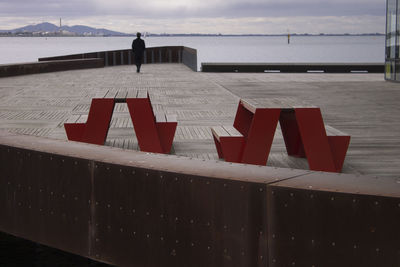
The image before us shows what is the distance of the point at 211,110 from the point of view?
13766 mm

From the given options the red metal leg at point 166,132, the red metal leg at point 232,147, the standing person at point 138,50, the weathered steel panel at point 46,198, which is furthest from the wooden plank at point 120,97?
the standing person at point 138,50

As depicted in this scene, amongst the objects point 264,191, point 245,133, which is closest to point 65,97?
point 245,133

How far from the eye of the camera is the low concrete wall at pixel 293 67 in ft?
103

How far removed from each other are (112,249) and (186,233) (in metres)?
0.83

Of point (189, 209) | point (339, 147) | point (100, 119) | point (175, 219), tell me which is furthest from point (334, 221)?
point (100, 119)

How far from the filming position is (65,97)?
17297mm

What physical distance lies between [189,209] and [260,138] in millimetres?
2761

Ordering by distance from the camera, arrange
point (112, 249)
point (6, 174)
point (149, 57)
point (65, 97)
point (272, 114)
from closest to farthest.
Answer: point (112, 249) → point (6, 174) → point (272, 114) → point (65, 97) → point (149, 57)

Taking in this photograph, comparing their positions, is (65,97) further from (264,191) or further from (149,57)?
(149,57)

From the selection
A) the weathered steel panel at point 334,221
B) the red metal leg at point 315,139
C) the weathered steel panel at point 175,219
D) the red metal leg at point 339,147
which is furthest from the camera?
the red metal leg at point 339,147

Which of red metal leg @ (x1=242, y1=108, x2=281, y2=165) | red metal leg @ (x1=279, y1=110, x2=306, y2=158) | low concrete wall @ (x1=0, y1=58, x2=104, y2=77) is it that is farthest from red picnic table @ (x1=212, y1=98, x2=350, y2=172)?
low concrete wall @ (x1=0, y1=58, x2=104, y2=77)

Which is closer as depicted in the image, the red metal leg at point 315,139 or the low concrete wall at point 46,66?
the red metal leg at point 315,139

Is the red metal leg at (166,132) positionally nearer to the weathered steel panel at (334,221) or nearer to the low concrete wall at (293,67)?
the weathered steel panel at (334,221)

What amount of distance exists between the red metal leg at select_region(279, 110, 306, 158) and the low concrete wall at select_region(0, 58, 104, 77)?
19.9 m
